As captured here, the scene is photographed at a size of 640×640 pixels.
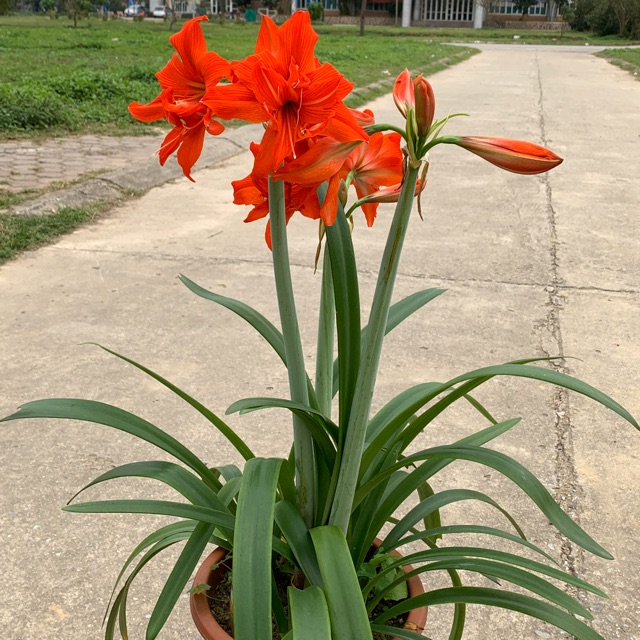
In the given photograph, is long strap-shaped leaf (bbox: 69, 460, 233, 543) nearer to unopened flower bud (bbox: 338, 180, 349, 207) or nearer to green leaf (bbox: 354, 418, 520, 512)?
green leaf (bbox: 354, 418, 520, 512)

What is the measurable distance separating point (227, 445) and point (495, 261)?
235 centimetres

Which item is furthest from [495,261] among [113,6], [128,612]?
[113,6]

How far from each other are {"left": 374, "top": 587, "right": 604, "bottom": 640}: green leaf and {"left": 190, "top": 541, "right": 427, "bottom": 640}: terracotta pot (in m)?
0.04

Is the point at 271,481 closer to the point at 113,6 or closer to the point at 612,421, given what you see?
the point at 612,421

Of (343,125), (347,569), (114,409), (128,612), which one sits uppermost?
(343,125)

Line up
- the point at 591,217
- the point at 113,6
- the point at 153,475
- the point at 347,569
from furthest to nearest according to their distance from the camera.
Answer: the point at 113,6 < the point at 591,217 < the point at 153,475 < the point at 347,569

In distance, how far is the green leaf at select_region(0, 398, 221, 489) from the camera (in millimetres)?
1334

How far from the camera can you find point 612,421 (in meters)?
2.70

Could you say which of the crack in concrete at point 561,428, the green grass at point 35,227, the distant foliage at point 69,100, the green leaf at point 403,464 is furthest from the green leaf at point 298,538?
the distant foliage at point 69,100

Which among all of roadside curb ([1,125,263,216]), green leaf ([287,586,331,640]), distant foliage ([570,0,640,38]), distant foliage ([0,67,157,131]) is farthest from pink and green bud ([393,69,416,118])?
distant foliage ([570,0,640,38])

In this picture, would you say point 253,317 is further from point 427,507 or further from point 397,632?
point 397,632

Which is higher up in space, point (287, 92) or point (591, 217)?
point (287, 92)

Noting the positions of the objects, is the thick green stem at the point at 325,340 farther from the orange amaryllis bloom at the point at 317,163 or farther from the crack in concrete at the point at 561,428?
the crack in concrete at the point at 561,428

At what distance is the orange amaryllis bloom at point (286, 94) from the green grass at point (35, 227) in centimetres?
340
